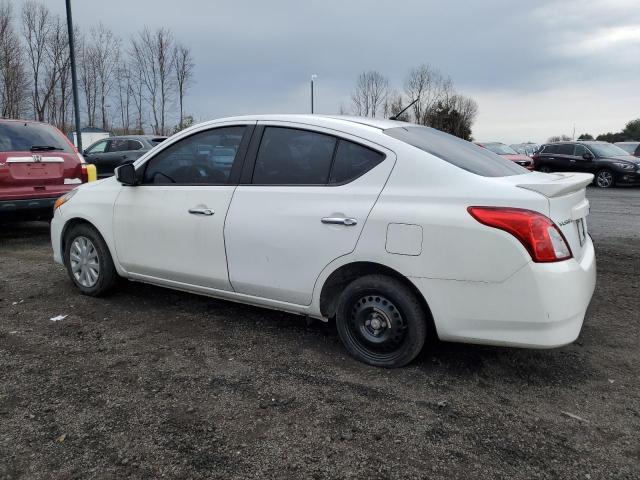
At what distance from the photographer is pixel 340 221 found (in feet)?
10.7

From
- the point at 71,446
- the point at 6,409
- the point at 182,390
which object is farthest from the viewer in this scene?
the point at 182,390

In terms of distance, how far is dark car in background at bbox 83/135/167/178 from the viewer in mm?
14320

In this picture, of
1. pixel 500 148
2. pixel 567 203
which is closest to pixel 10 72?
pixel 500 148

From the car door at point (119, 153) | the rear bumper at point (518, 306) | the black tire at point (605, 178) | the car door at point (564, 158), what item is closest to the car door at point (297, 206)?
the rear bumper at point (518, 306)

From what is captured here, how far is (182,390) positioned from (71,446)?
0.68m

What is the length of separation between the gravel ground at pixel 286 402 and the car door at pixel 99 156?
10.9 meters

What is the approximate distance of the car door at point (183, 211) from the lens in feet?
12.6

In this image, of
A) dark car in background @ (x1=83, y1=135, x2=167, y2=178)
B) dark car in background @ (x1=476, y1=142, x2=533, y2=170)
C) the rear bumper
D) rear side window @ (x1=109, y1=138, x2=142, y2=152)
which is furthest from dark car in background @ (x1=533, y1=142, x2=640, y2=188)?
the rear bumper

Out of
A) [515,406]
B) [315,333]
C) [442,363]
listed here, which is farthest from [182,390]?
[515,406]

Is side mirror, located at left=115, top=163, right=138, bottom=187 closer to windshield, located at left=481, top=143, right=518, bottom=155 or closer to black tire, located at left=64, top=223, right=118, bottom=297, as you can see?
black tire, located at left=64, top=223, right=118, bottom=297

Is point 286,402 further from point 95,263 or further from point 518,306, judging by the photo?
point 95,263

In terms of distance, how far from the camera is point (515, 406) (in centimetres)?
290

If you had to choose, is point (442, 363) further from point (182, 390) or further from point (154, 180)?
point (154, 180)

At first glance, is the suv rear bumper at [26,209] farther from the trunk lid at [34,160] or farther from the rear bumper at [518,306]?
the rear bumper at [518,306]
